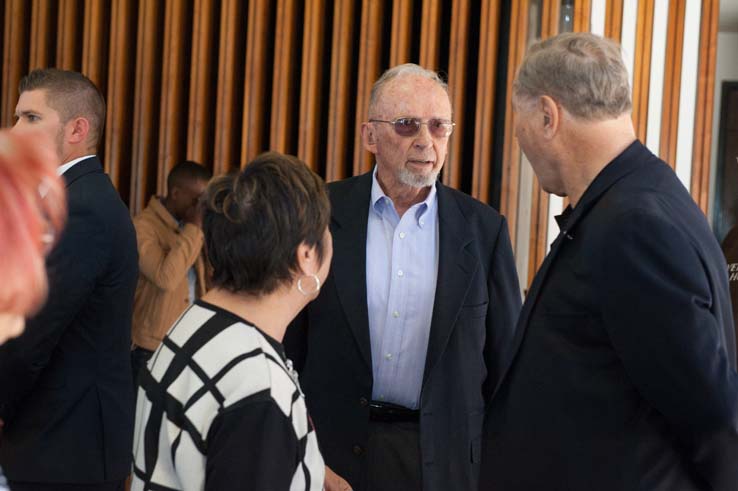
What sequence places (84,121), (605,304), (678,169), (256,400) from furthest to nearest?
(678,169) → (84,121) → (605,304) → (256,400)

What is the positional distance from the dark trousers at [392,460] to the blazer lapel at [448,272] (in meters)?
0.18

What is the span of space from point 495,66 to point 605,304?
10.2ft

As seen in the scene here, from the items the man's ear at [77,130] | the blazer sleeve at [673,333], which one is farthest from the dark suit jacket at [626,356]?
the man's ear at [77,130]

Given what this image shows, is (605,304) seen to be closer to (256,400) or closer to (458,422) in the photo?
(256,400)

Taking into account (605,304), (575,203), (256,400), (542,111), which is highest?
(542,111)

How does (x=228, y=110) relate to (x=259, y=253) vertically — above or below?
above

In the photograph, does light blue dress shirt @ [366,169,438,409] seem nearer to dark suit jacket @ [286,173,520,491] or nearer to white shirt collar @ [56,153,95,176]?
dark suit jacket @ [286,173,520,491]

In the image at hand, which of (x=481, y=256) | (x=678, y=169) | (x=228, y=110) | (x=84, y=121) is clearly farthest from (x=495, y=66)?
(x=84, y=121)

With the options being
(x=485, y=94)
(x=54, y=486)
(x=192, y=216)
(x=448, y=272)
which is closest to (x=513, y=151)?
(x=485, y=94)

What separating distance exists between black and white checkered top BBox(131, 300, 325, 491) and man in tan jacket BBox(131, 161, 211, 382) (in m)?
2.94

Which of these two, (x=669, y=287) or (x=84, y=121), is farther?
(x=84, y=121)

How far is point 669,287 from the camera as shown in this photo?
1742 mm

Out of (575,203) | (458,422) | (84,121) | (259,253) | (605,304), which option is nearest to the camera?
(259,253)

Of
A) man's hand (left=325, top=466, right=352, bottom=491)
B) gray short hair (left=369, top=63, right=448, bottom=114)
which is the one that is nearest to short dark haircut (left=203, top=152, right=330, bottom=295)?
man's hand (left=325, top=466, right=352, bottom=491)
